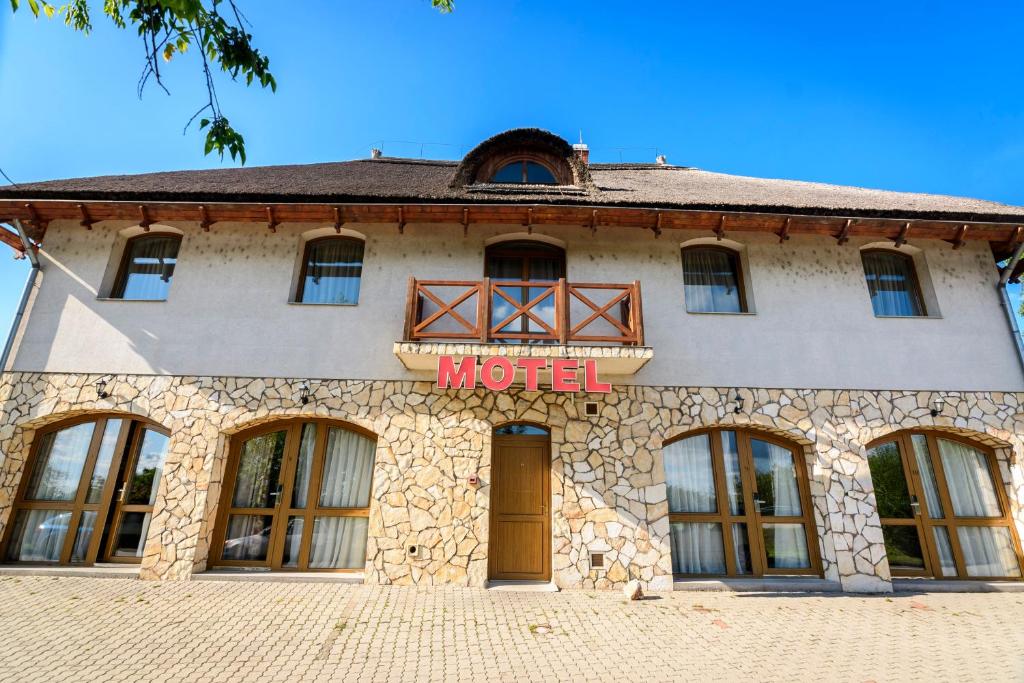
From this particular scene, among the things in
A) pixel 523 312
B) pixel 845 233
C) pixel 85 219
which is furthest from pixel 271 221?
pixel 845 233

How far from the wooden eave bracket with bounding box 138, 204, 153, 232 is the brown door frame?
7175mm

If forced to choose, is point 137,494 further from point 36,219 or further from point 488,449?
point 488,449

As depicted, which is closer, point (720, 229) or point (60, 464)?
point (60, 464)

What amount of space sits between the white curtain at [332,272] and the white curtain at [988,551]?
11.3 m

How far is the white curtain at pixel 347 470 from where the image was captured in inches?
290

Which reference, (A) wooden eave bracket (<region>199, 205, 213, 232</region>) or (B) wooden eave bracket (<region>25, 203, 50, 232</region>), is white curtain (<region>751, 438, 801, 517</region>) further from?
(B) wooden eave bracket (<region>25, 203, 50, 232</region>)

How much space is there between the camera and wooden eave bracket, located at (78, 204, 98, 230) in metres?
7.72

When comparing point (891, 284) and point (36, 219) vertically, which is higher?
point (36, 219)

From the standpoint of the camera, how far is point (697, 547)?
7.23 m

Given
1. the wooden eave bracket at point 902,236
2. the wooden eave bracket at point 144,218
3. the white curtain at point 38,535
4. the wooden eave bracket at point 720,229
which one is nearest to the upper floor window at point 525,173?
the wooden eave bracket at point 720,229

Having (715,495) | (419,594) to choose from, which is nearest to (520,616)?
(419,594)

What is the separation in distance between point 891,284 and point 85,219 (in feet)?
49.4

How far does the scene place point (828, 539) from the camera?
7.11 m

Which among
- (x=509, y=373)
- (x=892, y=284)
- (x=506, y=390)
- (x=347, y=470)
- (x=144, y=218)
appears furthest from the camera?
(x=892, y=284)
